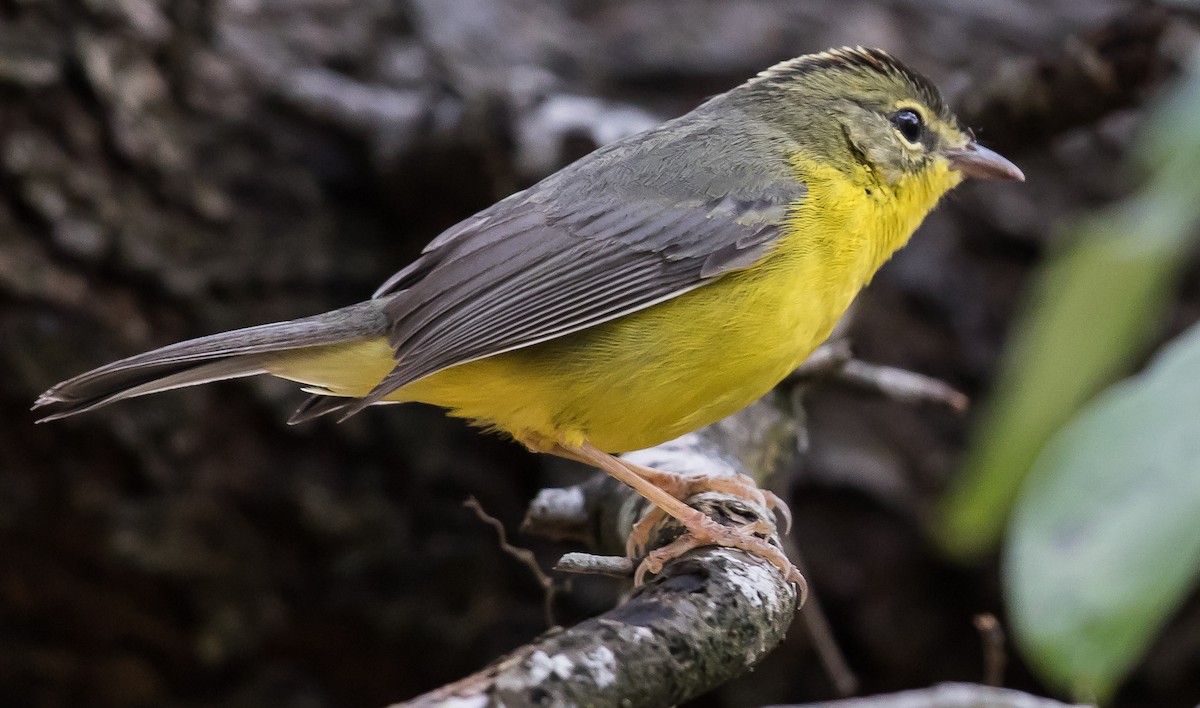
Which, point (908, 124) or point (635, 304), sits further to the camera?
point (908, 124)

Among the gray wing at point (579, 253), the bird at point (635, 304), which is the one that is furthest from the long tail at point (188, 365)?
the gray wing at point (579, 253)

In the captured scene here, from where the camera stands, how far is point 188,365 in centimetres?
312

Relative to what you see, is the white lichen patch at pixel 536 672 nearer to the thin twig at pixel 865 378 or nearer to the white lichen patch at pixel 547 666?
the white lichen patch at pixel 547 666

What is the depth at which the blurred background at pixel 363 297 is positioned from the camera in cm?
465

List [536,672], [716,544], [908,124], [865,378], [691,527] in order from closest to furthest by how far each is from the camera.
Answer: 1. [536,672]
2. [716,544]
3. [691,527]
4. [908,124]
5. [865,378]

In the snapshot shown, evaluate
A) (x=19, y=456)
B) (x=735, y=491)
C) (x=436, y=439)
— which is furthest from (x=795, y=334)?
(x=19, y=456)

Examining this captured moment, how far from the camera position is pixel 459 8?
5.95 metres

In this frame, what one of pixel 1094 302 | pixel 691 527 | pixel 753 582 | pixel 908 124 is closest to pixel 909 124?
pixel 908 124

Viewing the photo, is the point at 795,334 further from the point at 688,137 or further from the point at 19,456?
the point at 19,456

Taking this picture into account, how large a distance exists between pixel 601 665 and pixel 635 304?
138cm

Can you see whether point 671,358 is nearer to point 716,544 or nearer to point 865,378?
point 716,544

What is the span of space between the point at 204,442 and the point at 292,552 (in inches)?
24.3

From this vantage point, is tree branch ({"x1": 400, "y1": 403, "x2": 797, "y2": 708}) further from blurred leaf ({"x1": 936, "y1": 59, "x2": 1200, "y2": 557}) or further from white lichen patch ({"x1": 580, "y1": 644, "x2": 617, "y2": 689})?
blurred leaf ({"x1": 936, "y1": 59, "x2": 1200, "y2": 557})

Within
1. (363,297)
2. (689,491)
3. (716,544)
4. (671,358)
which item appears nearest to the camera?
(716,544)
